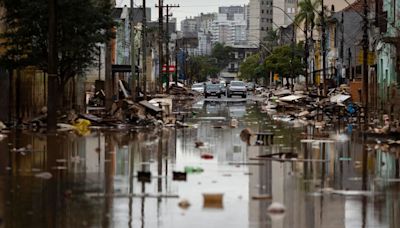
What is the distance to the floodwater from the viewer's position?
45.0ft

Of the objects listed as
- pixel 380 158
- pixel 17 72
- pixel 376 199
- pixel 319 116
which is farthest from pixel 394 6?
pixel 376 199

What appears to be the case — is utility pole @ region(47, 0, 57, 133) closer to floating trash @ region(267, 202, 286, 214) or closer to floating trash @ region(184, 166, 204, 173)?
floating trash @ region(184, 166, 204, 173)

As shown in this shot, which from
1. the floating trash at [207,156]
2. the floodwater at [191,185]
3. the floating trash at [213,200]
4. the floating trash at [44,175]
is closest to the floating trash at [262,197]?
the floodwater at [191,185]

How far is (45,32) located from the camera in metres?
38.0

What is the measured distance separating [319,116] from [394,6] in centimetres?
1066

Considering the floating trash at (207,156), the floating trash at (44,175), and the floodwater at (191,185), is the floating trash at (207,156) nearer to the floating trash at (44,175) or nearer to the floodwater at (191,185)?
the floodwater at (191,185)

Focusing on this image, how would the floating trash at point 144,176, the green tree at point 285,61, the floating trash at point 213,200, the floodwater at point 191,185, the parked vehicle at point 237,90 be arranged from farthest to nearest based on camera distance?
the green tree at point 285,61
the parked vehicle at point 237,90
the floating trash at point 144,176
the floating trash at point 213,200
the floodwater at point 191,185

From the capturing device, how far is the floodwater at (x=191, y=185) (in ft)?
45.0

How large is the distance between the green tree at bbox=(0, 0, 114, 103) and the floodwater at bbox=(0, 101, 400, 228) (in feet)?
28.7

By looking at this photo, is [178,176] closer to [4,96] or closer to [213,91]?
[4,96]

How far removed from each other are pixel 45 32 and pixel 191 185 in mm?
21646

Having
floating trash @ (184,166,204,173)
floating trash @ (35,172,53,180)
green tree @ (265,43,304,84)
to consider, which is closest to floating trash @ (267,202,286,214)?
floating trash @ (35,172,53,180)

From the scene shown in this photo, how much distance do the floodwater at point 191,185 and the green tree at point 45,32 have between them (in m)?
8.74

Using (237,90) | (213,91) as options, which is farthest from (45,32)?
(237,90)
